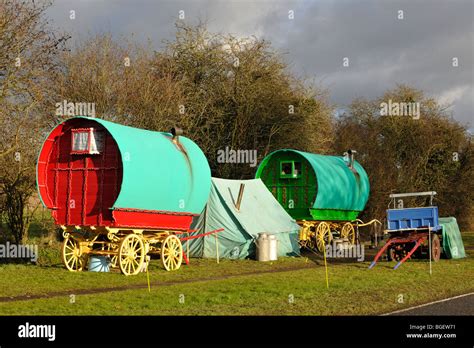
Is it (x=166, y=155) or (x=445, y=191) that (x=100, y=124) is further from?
(x=445, y=191)

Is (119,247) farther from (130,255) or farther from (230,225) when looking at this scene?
(230,225)

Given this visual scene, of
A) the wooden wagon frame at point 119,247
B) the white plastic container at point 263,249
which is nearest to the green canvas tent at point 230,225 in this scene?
the white plastic container at point 263,249

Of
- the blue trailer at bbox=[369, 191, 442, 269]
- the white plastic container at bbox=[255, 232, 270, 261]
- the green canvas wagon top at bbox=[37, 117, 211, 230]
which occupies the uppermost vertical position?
the green canvas wagon top at bbox=[37, 117, 211, 230]

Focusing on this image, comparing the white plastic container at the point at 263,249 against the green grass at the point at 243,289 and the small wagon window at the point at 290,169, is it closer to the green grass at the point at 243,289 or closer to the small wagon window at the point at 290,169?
the green grass at the point at 243,289

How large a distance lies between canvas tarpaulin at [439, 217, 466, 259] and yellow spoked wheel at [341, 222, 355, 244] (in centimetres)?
665

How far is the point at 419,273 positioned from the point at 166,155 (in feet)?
26.1

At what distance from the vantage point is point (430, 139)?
160ft

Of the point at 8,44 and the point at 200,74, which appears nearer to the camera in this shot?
the point at 8,44

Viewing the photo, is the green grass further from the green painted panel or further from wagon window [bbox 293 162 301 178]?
wagon window [bbox 293 162 301 178]

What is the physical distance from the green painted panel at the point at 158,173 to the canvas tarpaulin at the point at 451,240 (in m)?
8.58

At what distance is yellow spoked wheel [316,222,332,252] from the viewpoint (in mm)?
28625

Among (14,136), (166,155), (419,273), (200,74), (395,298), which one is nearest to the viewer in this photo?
(395,298)

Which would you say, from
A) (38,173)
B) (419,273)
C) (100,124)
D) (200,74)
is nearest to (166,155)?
(100,124)

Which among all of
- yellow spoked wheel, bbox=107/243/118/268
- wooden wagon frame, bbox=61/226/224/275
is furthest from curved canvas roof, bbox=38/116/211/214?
yellow spoked wheel, bbox=107/243/118/268
